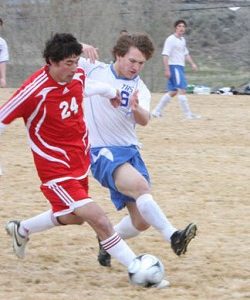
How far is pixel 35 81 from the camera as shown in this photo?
5332 mm

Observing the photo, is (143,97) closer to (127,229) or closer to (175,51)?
(127,229)

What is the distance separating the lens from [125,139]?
237 inches

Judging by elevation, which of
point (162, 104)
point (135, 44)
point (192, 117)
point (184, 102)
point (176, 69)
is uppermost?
point (135, 44)

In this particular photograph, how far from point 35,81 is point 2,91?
606 inches

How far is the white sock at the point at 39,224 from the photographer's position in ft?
19.2

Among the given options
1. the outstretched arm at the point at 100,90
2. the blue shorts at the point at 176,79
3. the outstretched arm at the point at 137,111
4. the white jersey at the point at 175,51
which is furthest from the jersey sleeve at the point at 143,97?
the white jersey at the point at 175,51

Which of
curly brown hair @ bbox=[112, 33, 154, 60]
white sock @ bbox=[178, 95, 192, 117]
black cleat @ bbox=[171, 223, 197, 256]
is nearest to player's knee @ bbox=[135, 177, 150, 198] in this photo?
black cleat @ bbox=[171, 223, 197, 256]

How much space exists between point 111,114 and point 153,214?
2.44 ft

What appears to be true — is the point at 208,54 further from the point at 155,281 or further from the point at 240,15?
the point at 155,281

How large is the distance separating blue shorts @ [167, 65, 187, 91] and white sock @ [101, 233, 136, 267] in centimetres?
973

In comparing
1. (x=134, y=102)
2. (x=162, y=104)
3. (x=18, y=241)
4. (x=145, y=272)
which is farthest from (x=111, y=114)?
(x=162, y=104)

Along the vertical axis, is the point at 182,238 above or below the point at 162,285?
above

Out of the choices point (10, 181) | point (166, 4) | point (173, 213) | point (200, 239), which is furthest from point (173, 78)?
point (166, 4)

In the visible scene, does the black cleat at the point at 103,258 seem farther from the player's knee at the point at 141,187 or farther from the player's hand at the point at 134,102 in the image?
the player's hand at the point at 134,102
